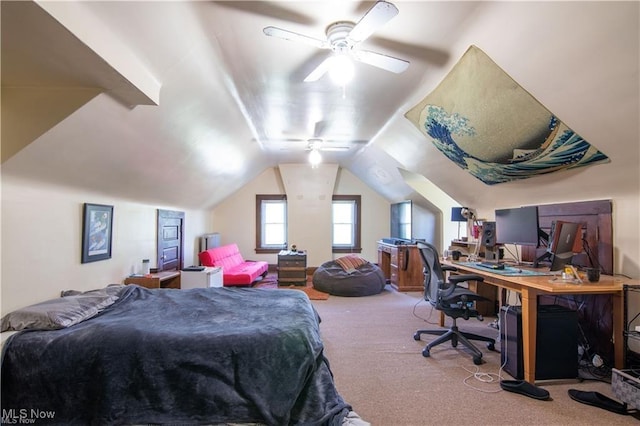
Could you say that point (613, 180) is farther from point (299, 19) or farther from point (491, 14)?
point (299, 19)

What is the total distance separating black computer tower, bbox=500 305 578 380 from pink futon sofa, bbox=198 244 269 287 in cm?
423

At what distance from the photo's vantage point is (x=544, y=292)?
248cm

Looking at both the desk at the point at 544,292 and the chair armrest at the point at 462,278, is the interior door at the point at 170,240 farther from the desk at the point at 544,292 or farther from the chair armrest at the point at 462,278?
the desk at the point at 544,292

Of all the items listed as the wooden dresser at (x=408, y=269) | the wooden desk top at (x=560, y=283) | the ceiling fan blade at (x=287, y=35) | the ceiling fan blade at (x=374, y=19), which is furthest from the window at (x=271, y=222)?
the ceiling fan blade at (x=374, y=19)

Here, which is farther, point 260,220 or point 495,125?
point 260,220

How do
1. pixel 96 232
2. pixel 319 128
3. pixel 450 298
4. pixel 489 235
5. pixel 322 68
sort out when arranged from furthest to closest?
pixel 319 128, pixel 489 235, pixel 96 232, pixel 450 298, pixel 322 68

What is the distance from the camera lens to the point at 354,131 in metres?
4.62

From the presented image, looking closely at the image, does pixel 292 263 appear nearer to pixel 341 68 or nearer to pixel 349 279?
pixel 349 279

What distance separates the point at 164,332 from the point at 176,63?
1.94 meters

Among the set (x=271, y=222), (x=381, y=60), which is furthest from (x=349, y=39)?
(x=271, y=222)

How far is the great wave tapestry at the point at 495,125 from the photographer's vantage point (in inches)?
98.5

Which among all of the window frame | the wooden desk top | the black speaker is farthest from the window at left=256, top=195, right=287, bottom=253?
the wooden desk top

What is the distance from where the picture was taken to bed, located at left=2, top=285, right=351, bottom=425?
181 centimetres

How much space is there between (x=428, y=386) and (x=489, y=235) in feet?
7.18
